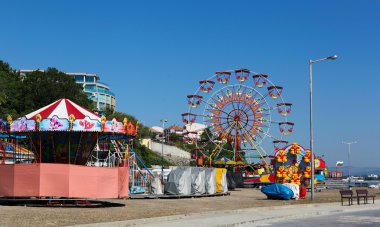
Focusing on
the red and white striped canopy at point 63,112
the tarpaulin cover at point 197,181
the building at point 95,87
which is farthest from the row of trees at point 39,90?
the building at point 95,87

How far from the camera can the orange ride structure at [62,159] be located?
2819 centimetres

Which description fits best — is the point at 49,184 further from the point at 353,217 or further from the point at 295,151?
the point at 295,151

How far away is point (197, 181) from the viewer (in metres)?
41.8

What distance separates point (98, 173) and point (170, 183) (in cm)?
1183

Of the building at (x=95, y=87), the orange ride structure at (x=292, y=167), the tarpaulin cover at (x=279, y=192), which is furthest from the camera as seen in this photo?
the building at (x=95, y=87)

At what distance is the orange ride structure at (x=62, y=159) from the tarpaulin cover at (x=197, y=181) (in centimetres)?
1061

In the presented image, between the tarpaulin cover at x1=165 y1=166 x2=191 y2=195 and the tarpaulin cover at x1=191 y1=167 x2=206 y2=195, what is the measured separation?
0.67 m

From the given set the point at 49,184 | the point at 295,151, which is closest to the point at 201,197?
the point at 295,151

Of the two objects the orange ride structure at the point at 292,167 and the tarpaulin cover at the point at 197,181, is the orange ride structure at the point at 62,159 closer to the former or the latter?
the tarpaulin cover at the point at 197,181

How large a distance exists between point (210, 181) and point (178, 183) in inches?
154

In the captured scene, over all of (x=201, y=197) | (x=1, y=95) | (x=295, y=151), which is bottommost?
(x=201, y=197)

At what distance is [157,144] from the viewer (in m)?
135

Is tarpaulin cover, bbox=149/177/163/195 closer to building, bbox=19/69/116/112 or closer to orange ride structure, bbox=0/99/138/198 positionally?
orange ride structure, bbox=0/99/138/198

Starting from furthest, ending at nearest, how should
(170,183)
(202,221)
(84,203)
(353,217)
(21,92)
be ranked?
1. (21,92)
2. (170,183)
3. (84,203)
4. (353,217)
5. (202,221)
